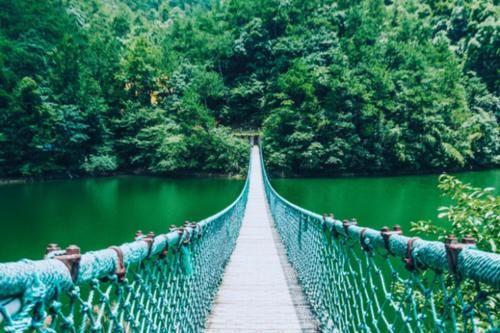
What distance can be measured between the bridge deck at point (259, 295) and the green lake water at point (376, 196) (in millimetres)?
6590

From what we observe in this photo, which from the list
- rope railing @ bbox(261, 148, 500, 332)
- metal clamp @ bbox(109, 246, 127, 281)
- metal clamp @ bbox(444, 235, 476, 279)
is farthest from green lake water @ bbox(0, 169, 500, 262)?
metal clamp @ bbox(444, 235, 476, 279)

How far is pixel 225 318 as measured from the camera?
2.11 meters

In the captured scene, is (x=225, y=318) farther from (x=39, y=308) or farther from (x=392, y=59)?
(x=392, y=59)

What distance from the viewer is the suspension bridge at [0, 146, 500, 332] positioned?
589 mm

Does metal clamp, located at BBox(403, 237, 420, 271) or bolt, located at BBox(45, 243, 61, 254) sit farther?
metal clamp, located at BBox(403, 237, 420, 271)

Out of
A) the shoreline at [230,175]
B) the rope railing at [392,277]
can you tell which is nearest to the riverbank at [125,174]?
the shoreline at [230,175]

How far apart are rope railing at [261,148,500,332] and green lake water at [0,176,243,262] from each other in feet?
23.4

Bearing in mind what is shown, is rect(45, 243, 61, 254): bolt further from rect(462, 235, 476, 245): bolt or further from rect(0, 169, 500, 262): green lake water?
rect(0, 169, 500, 262): green lake water

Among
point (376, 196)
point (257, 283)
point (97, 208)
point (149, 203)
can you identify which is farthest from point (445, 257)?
point (376, 196)

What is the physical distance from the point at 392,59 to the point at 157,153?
15.4 metres

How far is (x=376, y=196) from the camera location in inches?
A: 562

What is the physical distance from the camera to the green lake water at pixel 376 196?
1087cm

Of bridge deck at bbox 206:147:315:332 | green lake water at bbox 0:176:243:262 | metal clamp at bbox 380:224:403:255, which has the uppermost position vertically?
metal clamp at bbox 380:224:403:255

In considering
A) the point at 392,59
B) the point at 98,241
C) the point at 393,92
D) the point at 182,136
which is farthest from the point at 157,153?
the point at 392,59
